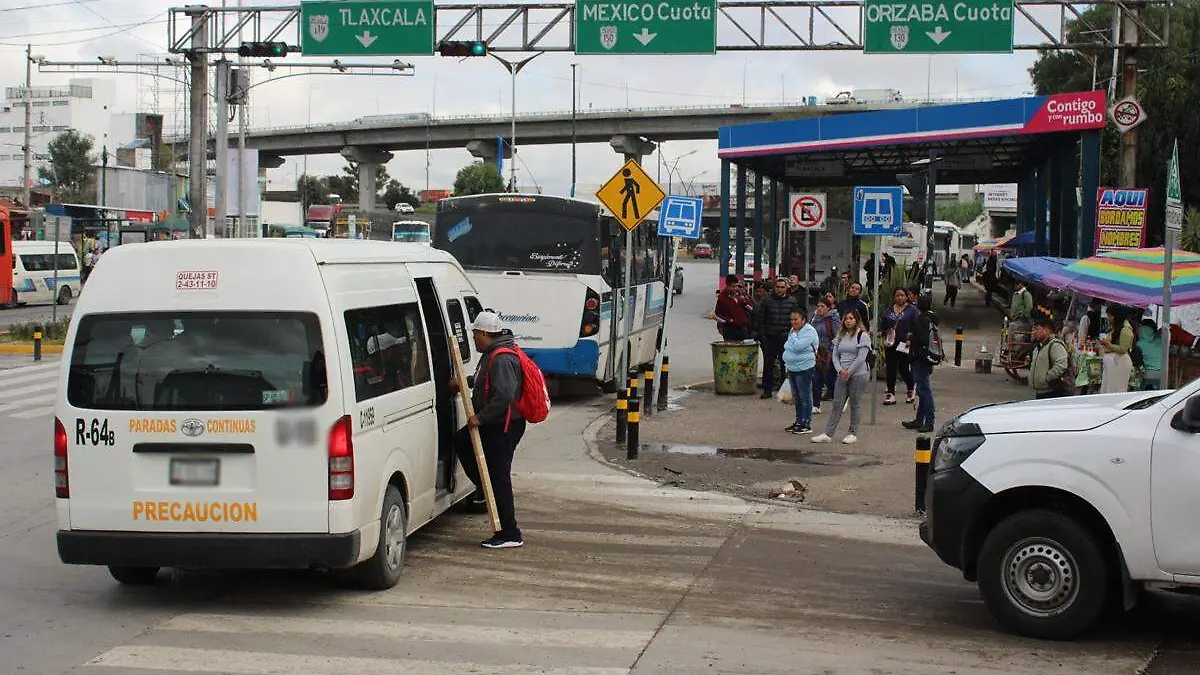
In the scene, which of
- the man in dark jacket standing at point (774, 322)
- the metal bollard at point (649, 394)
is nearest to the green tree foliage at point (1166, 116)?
the man in dark jacket standing at point (774, 322)

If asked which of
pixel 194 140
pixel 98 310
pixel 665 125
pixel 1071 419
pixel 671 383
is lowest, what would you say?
pixel 671 383

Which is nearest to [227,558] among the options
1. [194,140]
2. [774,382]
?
[774,382]

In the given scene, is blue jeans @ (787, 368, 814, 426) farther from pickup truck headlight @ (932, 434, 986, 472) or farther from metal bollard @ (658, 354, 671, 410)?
pickup truck headlight @ (932, 434, 986, 472)

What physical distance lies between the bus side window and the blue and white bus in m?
8.79

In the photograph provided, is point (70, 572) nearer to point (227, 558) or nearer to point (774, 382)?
point (227, 558)

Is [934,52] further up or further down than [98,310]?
further up

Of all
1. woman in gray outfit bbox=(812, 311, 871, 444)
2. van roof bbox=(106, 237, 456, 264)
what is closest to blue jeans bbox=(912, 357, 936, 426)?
woman in gray outfit bbox=(812, 311, 871, 444)

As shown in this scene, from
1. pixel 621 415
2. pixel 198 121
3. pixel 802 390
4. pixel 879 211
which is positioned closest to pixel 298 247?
pixel 621 415

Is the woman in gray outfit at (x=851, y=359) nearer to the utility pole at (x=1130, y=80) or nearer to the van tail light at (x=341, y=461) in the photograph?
the van tail light at (x=341, y=461)

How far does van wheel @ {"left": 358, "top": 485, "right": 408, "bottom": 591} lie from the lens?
809 centimetres

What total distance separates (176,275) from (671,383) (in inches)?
612

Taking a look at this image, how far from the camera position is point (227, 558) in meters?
7.47

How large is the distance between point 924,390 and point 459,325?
289 inches

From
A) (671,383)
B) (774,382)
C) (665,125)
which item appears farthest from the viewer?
(665,125)
